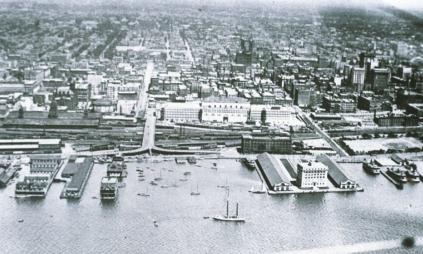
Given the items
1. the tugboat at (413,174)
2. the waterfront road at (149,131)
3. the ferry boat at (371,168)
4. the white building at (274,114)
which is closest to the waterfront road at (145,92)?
the waterfront road at (149,131)

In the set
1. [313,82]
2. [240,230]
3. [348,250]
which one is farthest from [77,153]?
[313,82]

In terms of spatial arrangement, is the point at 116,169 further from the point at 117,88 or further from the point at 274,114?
the point at 117,88

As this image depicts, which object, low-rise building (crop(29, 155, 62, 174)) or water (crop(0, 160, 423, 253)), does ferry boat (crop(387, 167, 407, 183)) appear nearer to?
water (crop(0, 160, 423, 253))

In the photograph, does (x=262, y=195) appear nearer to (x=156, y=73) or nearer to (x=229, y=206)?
(x=229, y=206)

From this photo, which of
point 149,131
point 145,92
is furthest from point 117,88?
point 149,131

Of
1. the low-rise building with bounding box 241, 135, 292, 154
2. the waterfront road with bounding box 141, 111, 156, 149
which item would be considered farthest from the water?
the waterfront road with bounding box 141, 111, 156, 149

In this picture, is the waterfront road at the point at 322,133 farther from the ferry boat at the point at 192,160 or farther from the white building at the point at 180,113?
the ferry boat at the point at 192,160
